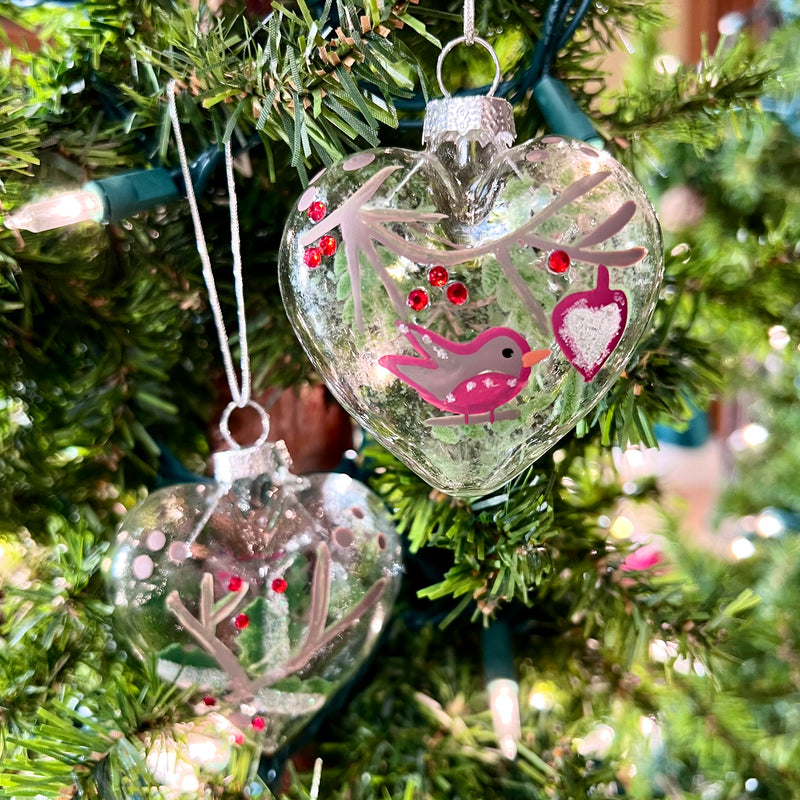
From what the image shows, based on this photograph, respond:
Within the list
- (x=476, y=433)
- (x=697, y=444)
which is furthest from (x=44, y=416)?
(x=697, y=444)

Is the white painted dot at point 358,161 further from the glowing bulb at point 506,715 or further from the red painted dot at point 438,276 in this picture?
the glowing bulb at point 506,715

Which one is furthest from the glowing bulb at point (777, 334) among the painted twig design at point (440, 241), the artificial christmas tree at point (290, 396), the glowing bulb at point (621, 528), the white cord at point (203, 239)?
the white cord at point (203, 239)

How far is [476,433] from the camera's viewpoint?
0.36 m

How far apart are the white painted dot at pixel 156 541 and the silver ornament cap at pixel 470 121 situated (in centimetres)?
24

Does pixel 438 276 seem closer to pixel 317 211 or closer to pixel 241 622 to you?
pixel 317 211

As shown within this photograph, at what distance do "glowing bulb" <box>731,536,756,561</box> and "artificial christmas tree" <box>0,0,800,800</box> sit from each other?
0.33 meters

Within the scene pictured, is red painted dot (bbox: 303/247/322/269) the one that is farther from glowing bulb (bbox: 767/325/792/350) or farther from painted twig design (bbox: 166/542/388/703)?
glowing bulb (bbox: 767/325/792/350)

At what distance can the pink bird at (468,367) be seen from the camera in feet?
1.12

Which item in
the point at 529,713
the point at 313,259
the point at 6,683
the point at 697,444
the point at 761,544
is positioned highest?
the point at 313,259

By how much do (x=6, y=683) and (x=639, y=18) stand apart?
1.73ft

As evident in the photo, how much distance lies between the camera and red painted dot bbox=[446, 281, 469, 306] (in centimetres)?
34

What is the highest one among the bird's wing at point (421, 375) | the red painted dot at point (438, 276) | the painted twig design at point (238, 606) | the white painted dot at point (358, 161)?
the white painted dot at point (358, 161)

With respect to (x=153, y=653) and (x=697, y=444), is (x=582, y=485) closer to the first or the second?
(x=153, y=653)

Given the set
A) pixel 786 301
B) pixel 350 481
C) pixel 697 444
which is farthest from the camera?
pixel 697 444
